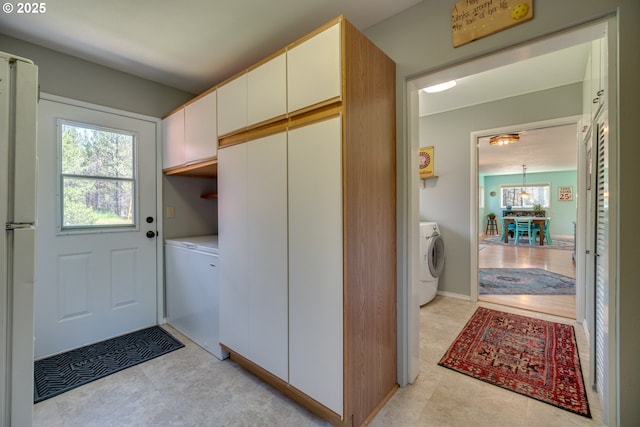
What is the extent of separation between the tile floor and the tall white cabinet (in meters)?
0.12

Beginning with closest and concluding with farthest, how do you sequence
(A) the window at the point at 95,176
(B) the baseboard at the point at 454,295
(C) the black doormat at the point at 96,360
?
(C) the black doormat at the point at 96,360, (A) the window at the point at 95,176, (B) the baseboard at the point at 454,295

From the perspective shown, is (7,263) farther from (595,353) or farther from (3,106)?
(595,353)

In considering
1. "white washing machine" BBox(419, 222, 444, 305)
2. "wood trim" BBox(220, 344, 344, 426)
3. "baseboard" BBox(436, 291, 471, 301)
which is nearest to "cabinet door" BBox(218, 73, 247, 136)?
"wood trim" BBox(220, 344, 344, 426)

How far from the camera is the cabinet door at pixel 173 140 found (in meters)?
2.63

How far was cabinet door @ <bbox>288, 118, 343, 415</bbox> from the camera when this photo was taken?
141 cm

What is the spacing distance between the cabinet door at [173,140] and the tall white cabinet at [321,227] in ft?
3.15

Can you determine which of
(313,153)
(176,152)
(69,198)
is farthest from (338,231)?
(69,198)

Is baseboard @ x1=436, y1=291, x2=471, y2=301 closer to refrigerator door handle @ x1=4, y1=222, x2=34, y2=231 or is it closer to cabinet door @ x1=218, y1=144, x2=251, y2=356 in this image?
cabinet door @ x1=218, y1=144, x2=251, y2=356

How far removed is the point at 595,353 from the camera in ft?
5.60

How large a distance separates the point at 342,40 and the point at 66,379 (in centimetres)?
286

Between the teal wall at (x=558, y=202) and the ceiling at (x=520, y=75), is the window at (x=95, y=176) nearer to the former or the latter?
the ceiling at (x=520, y=75)

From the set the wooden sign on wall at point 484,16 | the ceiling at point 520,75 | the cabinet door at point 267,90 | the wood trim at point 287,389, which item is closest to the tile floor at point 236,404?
the wood trim at point 287,389

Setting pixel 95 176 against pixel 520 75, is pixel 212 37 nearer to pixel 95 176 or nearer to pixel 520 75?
Answer: pixel 95 176

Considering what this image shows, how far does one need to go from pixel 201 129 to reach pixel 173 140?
22.6 inches
